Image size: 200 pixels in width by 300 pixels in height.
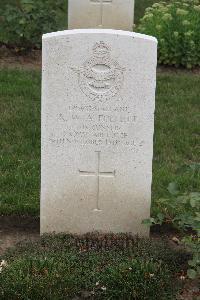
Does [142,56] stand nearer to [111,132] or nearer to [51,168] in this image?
[111,132]

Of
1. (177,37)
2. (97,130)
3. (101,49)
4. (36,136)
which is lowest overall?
(36,136)

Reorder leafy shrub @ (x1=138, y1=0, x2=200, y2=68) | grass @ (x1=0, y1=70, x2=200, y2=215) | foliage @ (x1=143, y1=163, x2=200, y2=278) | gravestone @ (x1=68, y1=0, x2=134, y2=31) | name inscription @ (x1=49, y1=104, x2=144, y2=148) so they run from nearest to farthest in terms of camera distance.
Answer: foliage @ (x1=143, y1=163, x2=200, y2=278), name inscription @ (x1=49, y1=104, x2=144, y2=148), grass @ (x1=0, y1=70, x2=200, y2=215), leafy shrub @ (x1=138, y1=0, x2=200, y2=68), gravestone @ (x1=68, y1=0, x2=134, y2=31)

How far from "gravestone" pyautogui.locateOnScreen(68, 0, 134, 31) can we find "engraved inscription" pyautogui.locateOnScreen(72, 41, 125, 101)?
5210mm

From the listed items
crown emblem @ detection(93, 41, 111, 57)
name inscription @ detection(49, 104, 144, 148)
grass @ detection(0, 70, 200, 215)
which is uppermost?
crown emblem @ detection(93, 41, 111, 57)

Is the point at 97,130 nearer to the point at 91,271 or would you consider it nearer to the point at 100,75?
the point at 100,75

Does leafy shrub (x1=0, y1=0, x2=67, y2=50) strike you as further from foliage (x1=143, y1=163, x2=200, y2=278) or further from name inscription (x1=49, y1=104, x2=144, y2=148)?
foliage (x1=143, y1=163, x2=200, y2=278)

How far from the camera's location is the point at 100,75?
479cm

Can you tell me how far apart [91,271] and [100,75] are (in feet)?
4.01

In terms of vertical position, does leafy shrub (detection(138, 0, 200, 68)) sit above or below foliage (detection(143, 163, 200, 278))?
above

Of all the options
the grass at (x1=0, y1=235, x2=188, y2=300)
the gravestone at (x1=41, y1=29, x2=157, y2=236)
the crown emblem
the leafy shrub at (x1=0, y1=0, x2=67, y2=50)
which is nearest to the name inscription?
the gravestone at (x1=41, y1=29, x2=157, y2=236)

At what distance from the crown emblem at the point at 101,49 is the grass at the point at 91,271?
1216 mm

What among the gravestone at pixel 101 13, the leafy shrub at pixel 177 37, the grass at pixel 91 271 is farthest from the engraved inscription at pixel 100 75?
the gravestone at pixel 101 13

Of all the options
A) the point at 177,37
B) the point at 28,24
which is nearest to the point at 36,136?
the point at 28,24

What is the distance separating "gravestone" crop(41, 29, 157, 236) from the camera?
15.5 feet
